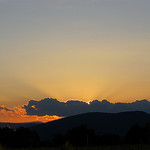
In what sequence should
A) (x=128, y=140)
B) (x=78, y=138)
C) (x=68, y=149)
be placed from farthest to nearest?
1. (x=78, y=138)
2. (x=128, y=140)
3. (x=68, y=149)

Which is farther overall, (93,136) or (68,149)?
(93,136)

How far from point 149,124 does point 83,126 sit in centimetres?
4463

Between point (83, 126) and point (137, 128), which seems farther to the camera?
point (83, 126)

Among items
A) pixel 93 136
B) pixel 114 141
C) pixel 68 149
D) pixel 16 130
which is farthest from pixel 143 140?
pixel 68 149

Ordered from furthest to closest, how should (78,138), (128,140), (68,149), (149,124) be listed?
(78,138)
(128,140)
(149,124)
(68,149)

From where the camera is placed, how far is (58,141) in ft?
569

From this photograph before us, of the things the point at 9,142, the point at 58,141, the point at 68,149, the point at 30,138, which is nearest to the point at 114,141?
the point at 58,141

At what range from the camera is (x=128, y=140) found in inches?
6565

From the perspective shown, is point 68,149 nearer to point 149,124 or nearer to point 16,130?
point 149,124

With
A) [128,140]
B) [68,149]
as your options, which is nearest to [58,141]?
[128,140]

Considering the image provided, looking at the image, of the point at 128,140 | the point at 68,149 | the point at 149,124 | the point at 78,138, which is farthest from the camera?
the point at 78,138

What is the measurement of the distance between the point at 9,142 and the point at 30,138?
13.1 metres

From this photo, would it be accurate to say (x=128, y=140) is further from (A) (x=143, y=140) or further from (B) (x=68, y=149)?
(B) (x=68, y=149)

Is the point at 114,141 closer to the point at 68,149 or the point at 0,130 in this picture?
the point at 0,130
